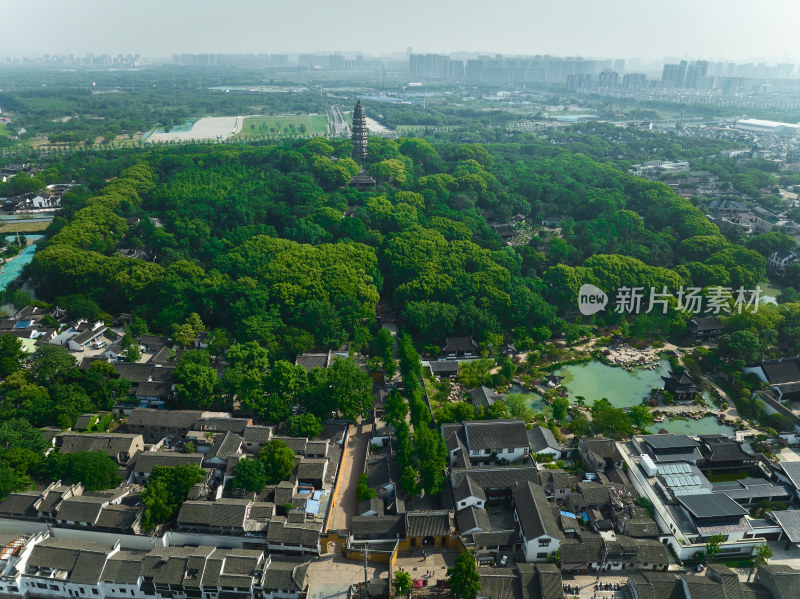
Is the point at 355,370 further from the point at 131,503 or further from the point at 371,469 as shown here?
the point at 131,503

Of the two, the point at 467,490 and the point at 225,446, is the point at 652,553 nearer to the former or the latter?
the point at 467,490

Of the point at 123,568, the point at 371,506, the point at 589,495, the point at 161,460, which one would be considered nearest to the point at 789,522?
the point at 589,495

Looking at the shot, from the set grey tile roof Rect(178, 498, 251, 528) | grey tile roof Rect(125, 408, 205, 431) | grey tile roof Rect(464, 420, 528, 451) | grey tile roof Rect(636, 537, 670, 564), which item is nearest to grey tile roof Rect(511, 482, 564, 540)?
grey tile roof Rect(464, 420, 528, 451)

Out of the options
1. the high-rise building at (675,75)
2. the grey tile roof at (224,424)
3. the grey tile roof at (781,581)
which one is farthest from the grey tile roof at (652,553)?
the high-rise building at (675,75)

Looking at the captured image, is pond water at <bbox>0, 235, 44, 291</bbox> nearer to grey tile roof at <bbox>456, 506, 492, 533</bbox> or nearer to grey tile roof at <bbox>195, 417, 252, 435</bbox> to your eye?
grey tile roof at <bbox>195, 417, 252, 435</bbox>

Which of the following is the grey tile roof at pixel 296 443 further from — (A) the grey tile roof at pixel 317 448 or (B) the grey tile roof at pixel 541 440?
(B) the grey tile roof at pixel 541 440

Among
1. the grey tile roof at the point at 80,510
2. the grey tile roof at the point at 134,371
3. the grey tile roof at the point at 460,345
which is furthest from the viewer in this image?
the grey tile roof at the point at 460,345
